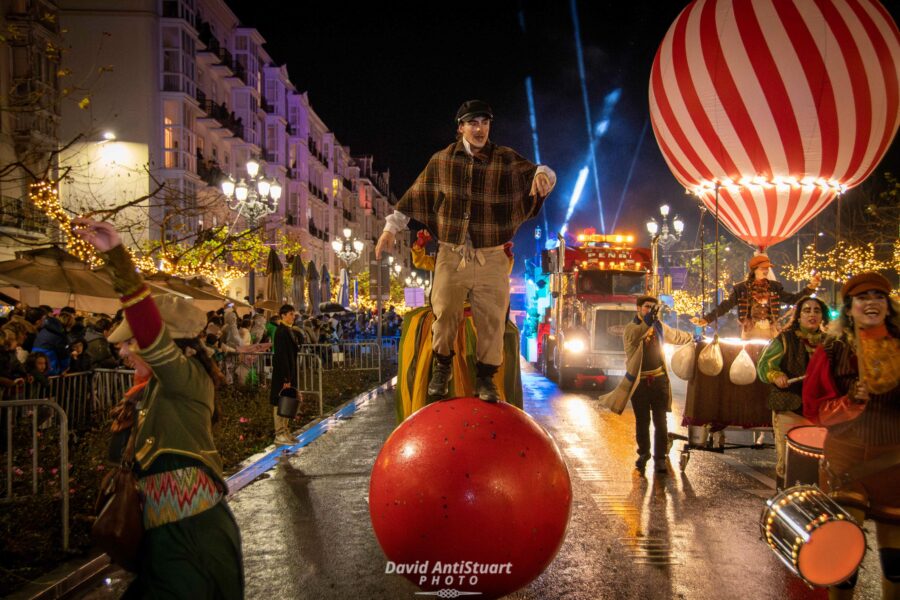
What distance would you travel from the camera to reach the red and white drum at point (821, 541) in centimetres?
425

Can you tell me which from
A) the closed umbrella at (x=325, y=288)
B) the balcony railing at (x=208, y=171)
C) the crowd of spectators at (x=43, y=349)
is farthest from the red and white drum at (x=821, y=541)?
the balcony railing at (x=208, y=171)

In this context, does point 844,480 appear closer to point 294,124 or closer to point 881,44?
point 881,44

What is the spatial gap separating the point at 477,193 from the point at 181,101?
39.3 meters

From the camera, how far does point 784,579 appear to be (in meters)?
5.70

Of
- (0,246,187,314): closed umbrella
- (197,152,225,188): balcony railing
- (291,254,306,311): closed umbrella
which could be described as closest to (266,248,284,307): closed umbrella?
(291,254,306,311): closed umbrella

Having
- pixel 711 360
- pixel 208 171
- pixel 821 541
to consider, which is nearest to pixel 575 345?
pixel 711 360

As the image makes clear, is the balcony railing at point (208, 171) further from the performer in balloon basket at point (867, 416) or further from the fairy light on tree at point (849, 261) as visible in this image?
the performer in balloon basket at point (867, 416)

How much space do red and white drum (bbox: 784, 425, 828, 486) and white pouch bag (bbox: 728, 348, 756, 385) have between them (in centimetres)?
269

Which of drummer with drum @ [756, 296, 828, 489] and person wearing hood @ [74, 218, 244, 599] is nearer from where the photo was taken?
person wearing hood @ [74, 218, 244, 599]

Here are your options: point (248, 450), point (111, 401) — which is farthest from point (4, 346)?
point (248, 450)

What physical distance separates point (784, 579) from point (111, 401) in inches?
372

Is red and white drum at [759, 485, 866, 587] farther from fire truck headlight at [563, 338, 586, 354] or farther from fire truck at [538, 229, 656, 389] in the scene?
fire truck headlight at [563, 338, 586, 354]

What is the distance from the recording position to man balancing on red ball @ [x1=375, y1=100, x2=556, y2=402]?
16.8 ft

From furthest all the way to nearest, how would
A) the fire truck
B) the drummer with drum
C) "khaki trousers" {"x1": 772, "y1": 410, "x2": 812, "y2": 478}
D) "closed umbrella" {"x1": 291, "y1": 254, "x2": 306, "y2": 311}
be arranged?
1. "closed umbrella" {"x1": 291, "y1": 254, "x2": 306, "y2": 311}
2. the fire truck
3. "khaki trousers" {"x1": 772, "y1": 410, "x2": 812, "y2": 478}
4. the drummer with drum
